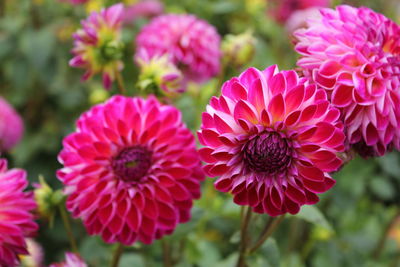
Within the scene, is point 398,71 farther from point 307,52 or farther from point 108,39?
point 108,39

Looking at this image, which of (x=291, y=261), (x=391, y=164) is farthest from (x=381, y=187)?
(x=291, y=261)

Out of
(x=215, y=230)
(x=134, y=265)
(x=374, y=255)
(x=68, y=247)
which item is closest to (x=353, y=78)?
(x=134, y=265)

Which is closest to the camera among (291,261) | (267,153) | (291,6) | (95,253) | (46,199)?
(267,153)

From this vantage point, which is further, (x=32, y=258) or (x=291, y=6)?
(x=291, y=6)

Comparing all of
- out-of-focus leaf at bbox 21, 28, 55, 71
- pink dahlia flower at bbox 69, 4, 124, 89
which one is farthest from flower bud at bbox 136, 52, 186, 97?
out-of-focus leaf at bbox 21, 28, 55, 71

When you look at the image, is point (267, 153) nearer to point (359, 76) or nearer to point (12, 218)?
point (359, 76)

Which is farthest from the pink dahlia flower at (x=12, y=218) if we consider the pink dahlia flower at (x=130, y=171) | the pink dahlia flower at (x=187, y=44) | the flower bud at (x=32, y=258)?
the pink dahlia flower at (x=187, y=44)
